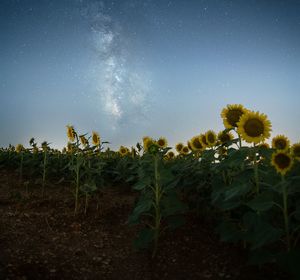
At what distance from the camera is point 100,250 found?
406 cm

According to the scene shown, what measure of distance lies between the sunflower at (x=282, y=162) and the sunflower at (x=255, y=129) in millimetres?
547

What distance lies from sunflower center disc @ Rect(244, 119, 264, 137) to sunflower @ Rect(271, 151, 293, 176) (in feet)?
1.84

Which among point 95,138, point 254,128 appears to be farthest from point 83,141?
point 254,128

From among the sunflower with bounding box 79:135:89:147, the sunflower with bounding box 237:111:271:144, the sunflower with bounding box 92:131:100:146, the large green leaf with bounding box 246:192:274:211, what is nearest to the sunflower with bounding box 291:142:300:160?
the sunflower with bounding box 237:111:271:144

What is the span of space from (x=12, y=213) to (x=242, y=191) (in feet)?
12.4

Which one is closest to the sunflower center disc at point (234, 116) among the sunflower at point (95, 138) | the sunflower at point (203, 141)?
the sunflower at point (203, 141)

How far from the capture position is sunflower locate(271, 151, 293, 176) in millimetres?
2975

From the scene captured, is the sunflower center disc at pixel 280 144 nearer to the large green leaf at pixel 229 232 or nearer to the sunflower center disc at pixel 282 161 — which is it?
the sunflower center disc at pixel 282 161

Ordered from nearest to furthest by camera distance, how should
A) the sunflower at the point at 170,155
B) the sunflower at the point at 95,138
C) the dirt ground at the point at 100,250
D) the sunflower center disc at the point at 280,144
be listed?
the dirt ground at the point at 100,250 < the sunflower center disc at the point at 280,144 < the sunflower at the point at 95,138 < the sunflower at the point at 170,155

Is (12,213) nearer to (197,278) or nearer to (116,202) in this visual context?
(116,202)

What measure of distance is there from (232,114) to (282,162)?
136 cm

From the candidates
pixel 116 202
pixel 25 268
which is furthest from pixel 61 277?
pixel 116 202

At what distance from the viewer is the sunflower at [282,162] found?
9.76ft

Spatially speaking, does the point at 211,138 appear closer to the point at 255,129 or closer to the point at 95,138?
the point at 255,129
